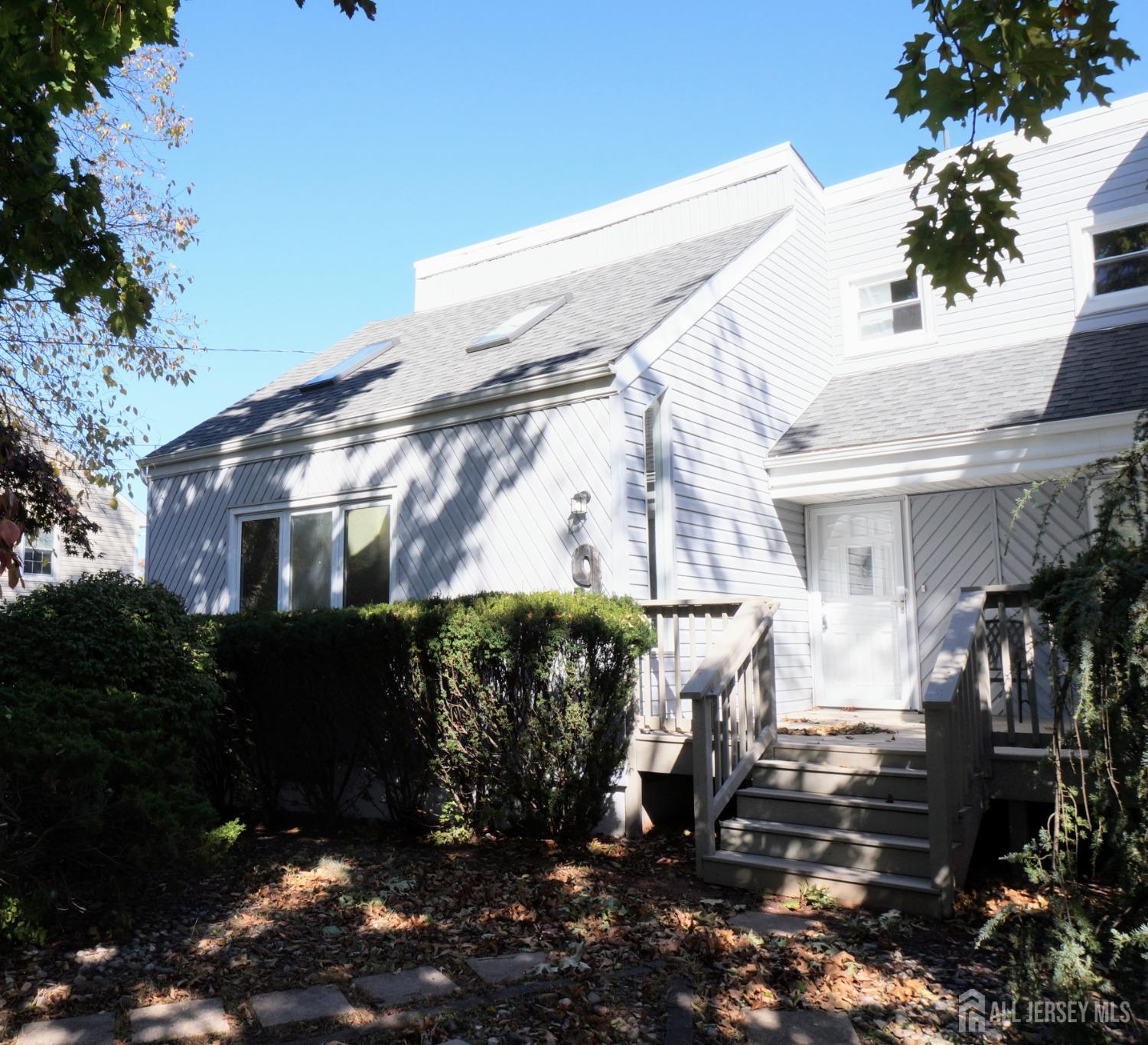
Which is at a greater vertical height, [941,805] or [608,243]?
[608,243]

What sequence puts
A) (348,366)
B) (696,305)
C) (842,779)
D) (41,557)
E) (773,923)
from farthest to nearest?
(41,557) → (348,366) → (696,305) → (842,779) → (773,923)

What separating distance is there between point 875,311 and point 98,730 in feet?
31.4

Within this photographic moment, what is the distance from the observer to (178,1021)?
11.9 feet

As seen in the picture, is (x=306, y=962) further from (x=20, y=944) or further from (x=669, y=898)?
(x=669, y=898)

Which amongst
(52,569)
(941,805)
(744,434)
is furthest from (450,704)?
(52,569)

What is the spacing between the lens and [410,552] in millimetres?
9172

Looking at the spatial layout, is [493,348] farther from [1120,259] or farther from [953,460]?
[1120,259]

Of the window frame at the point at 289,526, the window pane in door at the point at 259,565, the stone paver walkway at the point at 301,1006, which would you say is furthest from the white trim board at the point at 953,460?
the stone paver walkway at the point at 301,1006

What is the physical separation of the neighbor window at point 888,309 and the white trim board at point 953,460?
259 centimetres

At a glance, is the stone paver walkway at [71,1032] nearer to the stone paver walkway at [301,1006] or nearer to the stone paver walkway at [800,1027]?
the stone paver walkway at [301,1006]

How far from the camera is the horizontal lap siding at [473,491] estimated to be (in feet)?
26.2

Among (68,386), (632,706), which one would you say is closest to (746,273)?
(632,706)

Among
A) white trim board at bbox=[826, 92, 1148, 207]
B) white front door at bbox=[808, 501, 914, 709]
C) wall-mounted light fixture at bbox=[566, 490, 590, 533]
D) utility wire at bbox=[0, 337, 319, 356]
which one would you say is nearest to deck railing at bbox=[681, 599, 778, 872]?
wall-mounted light fixture at bbox=[566, 490, 590, 533]

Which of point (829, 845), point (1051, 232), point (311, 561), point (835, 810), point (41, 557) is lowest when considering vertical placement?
point (829, 845)
